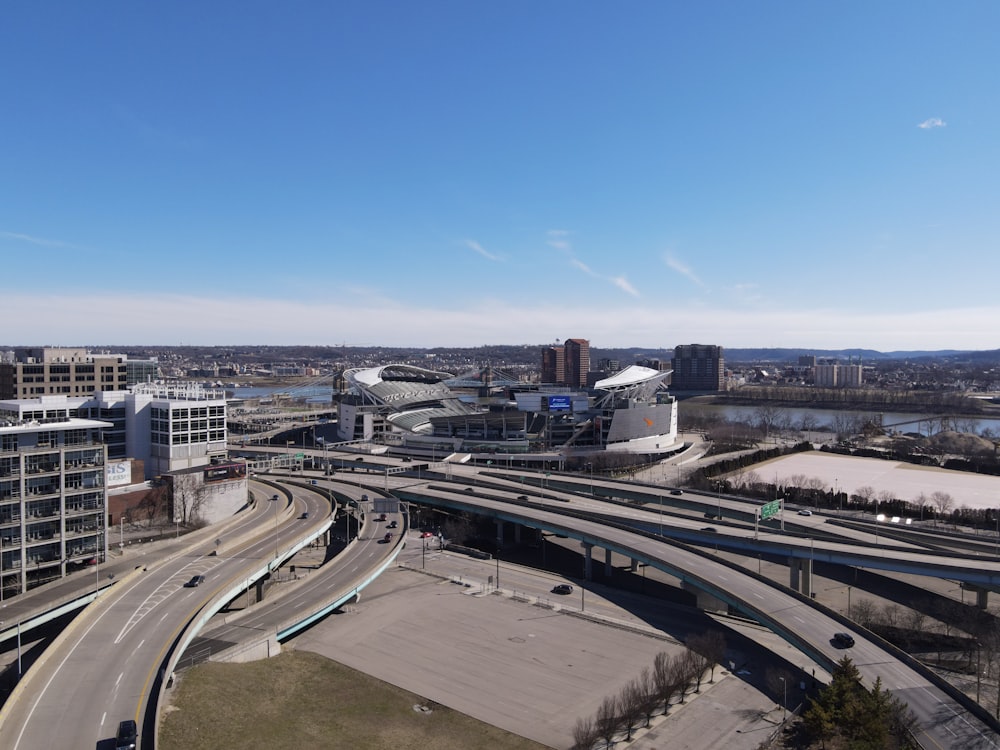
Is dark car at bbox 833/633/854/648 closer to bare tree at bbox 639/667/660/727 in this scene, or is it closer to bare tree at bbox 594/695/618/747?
bare tree at bbox 639/667/660/727

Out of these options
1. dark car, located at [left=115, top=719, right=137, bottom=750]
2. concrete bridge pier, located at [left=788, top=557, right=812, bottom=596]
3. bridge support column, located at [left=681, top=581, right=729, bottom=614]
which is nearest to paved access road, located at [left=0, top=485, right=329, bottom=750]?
dark car, located at [left=115, top=719, right=137, bottom=750]

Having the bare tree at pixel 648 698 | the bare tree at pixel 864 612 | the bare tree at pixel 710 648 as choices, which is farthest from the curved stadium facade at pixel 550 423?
the bare tree at pixel 648 698

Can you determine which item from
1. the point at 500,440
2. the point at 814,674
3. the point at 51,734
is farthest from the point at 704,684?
the point at 500,440

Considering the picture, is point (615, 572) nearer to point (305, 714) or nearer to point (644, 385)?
point (305, 714)

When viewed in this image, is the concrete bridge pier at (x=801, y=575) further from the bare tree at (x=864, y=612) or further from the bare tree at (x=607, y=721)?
the bare tree at (x=607, y=721)

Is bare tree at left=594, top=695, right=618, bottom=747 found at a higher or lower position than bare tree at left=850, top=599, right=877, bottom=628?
higher

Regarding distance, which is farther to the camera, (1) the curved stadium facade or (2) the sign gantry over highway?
(1) the curved stadium facade
